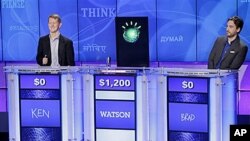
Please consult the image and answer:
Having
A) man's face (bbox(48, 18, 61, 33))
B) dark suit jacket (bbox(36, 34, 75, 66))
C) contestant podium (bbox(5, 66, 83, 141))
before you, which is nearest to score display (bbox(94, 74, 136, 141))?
contestant podium (bbox(5, 66, 83, 141))

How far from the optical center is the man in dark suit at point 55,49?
4.62m

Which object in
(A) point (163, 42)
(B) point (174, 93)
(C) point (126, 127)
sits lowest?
(C) point (126, 127)

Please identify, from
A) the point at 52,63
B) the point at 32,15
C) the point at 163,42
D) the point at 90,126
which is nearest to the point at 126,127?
the point at 90,126

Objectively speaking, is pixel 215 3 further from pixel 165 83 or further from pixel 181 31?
pixel 165 83

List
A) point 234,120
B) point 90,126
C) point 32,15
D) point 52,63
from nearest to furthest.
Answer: point 234,120 < point 90,126 < point 52,63 < point 32,15

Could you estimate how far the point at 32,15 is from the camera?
8.02 metres

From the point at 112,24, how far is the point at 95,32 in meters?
0.28

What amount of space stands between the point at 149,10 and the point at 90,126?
419cm

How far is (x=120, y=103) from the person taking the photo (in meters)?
3.65

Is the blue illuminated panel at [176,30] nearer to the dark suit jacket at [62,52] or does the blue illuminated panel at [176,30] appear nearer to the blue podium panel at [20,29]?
the blue podium panel at [20,29]

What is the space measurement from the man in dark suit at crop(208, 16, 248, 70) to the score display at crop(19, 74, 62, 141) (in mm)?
1377

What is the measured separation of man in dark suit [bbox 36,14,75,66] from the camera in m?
4.62

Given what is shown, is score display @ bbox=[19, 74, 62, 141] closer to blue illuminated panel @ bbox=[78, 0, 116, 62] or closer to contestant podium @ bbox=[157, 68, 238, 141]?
contestant podium @ bbox=[157, 68, 238, 141]

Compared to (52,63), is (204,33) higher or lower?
higher
